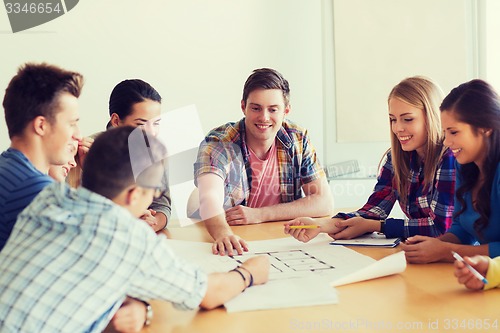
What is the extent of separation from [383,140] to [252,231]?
189 centimetres

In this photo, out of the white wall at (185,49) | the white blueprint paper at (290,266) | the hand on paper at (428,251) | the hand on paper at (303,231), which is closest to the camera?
the white blueprint paper at (290,266)

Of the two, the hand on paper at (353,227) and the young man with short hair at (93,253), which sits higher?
the young man with short hair at (93,253)

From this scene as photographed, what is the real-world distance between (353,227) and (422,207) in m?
0.25

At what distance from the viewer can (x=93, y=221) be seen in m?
1.05

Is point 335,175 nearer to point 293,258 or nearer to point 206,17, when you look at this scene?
point 206,17

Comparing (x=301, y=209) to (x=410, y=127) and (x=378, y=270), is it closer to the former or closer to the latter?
(x=410, y=127)

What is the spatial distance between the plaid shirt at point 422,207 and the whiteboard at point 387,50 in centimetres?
173

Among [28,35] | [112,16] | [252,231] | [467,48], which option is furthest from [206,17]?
[252,231]

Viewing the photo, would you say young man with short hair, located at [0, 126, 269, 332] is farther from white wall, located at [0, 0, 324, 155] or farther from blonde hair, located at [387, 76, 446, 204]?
white wall, located at [0, 0, 324, 155]

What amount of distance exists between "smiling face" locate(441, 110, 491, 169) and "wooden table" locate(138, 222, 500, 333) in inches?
15.4

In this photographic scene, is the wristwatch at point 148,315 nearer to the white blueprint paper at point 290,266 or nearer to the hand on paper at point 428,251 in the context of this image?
the white blueprint paper at point 290,266

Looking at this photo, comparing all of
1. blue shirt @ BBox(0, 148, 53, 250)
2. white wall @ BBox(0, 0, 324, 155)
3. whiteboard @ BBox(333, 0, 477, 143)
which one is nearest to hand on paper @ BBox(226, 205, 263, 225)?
blue shirt @ BBox(0, 148, 53, 250)

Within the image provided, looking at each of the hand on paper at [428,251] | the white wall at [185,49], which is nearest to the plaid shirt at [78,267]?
the hand on paper at [428,251]

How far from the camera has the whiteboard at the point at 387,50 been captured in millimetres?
3725
